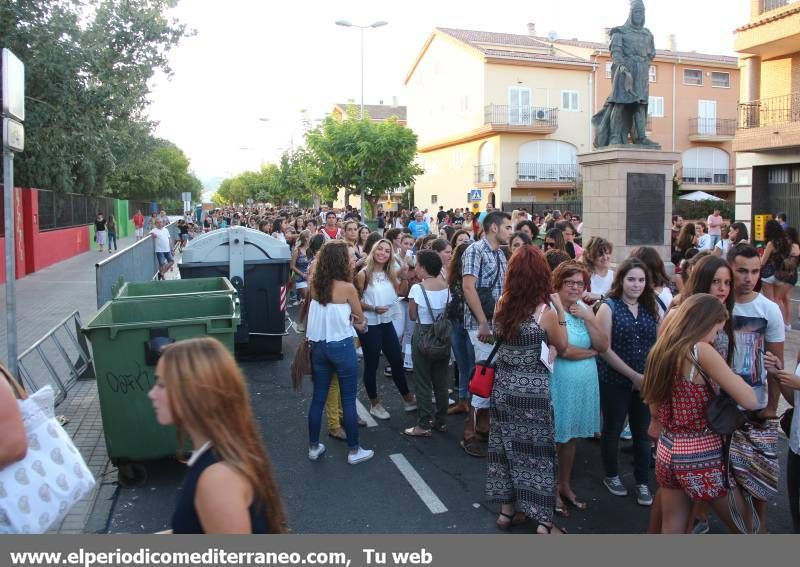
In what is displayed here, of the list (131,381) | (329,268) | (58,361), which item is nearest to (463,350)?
(329,268)

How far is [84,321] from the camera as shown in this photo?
459 inches

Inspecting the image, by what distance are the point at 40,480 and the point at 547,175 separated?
40.2 meters

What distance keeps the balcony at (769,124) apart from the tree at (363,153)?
1139 cm

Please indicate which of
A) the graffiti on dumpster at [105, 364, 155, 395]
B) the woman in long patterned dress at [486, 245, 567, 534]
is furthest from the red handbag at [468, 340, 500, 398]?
the graffiti on dumpster at [105, 364, 155, 395]

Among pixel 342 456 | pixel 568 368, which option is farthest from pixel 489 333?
pixel 342 456

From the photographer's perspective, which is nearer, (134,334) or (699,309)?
(699,309)

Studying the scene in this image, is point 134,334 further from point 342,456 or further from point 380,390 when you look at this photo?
point 380,390

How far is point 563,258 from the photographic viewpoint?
598 cm

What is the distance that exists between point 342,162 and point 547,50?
73.3ft

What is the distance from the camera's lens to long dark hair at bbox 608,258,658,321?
503 cm

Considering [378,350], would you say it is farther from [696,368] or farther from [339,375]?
[696,368]

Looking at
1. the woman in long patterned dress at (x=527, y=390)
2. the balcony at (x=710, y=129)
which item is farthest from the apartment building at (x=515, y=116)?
the woman in long patterned dress at (x=527, y=390)

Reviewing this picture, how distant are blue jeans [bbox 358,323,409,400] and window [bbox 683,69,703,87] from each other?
43.2 meters

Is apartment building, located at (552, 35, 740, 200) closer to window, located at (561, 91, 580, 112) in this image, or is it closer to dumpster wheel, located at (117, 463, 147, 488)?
window, located at (561, 91, 580, 112)
